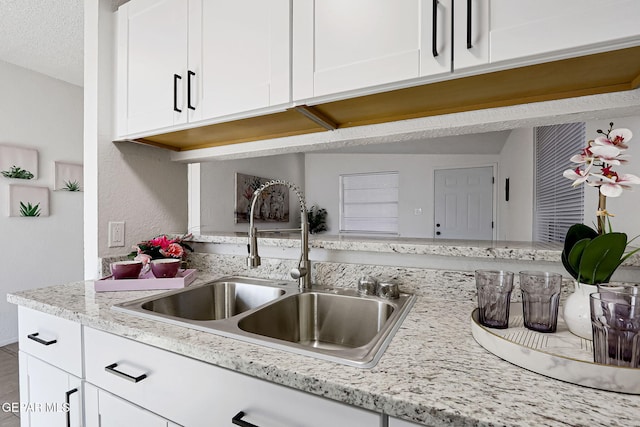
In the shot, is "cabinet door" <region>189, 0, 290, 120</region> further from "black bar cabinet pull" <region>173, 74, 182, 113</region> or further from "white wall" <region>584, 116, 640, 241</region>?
"white wall" <region>584, 116, 640, 241</region>

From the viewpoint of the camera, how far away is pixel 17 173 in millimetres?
2697

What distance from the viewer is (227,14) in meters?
1.09

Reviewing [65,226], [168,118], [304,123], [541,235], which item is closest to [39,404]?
[168,118]

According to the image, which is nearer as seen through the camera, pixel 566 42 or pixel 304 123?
pixel 566 42

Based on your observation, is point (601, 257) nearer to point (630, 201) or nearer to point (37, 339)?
point (630, 201)

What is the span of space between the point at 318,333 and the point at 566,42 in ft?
3.43

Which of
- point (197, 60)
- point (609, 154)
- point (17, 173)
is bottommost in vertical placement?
point (609, 154)

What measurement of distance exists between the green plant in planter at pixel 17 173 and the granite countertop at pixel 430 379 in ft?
9.17

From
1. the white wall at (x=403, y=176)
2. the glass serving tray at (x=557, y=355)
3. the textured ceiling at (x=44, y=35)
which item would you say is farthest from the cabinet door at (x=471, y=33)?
the white wall at (x=403, y=176)

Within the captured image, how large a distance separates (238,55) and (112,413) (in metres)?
1.15

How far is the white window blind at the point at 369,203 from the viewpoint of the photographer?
5.64m

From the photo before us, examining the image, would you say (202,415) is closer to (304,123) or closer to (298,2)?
(304,123)

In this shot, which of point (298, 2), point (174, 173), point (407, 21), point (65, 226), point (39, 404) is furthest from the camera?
point (65, 226)

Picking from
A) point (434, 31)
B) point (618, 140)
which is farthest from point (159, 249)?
point (618, 140)
